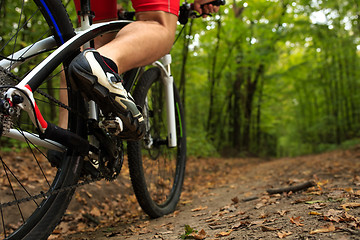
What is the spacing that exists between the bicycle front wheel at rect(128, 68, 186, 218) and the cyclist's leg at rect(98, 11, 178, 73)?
547mm

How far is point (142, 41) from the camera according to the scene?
1270 millimetres

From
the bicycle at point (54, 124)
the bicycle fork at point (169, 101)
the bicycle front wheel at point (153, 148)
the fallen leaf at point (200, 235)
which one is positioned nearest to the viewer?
the bicycle at point (54, 124)

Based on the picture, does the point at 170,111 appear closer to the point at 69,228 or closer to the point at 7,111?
the point at 69,228

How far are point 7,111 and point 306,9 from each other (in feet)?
36.5

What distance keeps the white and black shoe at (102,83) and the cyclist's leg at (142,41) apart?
8 cm

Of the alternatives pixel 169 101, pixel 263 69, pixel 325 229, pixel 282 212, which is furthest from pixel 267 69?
pixel 325 229

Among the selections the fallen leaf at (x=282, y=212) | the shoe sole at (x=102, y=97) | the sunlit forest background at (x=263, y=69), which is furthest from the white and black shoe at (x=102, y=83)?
the sunlit forest background at (x=263, y=69)

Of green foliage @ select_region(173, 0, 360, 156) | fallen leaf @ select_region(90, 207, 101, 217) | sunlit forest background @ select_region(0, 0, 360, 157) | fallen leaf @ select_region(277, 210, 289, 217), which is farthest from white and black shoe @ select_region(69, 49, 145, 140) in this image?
green foliage @ select_region(173, 0, 360, 156)

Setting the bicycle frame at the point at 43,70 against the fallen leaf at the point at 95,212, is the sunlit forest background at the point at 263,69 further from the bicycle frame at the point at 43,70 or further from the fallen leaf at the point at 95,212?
the bicycle frame at the point at 43,70

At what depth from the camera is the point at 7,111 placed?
88cm

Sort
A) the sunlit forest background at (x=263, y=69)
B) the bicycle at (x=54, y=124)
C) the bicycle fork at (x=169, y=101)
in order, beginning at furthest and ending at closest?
the sunlit forest background at (x=263, y=69)
the bicycle fork at (x=169, y=101)
the bicycle at (x=54, y=124)

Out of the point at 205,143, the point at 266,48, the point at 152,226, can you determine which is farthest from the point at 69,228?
the point at 266,48

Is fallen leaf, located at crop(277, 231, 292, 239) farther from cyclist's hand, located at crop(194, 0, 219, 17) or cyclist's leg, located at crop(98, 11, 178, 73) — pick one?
cyclist's hand, located at crop(194, 0, 219, 17)

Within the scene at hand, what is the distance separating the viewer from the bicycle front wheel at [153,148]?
1.86m
